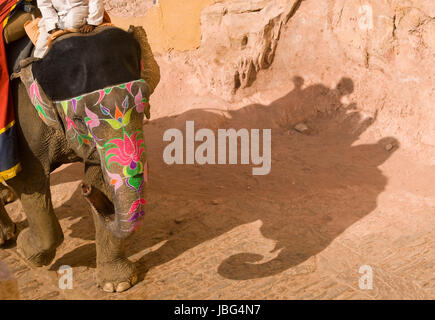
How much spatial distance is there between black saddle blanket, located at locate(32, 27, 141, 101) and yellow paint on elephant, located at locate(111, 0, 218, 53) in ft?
18.1

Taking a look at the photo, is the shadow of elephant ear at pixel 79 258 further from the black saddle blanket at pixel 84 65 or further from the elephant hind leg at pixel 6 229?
the black saddle blanket at pixel 84 65

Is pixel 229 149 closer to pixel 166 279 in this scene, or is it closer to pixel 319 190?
pixel 319 190

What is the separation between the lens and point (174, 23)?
29.0 feet

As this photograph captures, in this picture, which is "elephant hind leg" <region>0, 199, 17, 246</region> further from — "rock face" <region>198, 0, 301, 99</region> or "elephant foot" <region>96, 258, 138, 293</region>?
"rock face" <region>198, 0, 301, 99</region>

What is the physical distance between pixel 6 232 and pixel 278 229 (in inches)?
106

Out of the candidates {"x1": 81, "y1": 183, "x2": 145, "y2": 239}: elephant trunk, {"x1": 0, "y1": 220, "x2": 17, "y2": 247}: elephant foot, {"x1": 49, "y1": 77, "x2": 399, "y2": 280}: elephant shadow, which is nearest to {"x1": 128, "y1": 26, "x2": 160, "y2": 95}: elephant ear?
{"x1": 81, "y1": 183, "x2": 145, "y2": 239}: elephant trunk

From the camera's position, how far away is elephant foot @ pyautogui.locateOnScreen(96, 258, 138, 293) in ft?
13.4

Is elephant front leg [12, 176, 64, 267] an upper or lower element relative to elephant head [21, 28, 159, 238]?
lower

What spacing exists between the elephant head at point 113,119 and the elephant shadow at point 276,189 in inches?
48.3

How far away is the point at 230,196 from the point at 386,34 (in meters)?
3.48

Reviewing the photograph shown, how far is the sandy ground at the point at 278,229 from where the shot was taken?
4098 mm

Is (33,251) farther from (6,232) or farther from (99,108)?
(99,108)

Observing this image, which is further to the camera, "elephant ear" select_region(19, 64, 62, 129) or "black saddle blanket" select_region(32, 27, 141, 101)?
"elephant ear" select_region(19, 64, 62, 129)

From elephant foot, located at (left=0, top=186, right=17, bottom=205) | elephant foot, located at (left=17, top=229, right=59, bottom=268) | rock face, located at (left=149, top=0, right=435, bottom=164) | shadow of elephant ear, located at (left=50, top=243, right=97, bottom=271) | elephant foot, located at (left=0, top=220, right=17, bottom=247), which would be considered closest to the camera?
elephant foot, located at (left=17, top=229, right=59, bottom=268)
